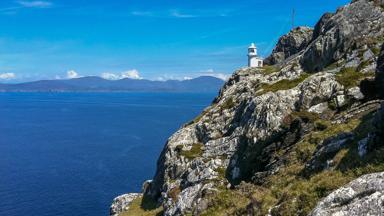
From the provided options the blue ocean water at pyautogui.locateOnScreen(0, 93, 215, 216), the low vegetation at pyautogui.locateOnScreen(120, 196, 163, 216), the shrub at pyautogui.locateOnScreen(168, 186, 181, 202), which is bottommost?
the blue ocean water at pyautogui.locateOnScreen(0, 93, 215, 216)

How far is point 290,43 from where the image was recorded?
10094cm

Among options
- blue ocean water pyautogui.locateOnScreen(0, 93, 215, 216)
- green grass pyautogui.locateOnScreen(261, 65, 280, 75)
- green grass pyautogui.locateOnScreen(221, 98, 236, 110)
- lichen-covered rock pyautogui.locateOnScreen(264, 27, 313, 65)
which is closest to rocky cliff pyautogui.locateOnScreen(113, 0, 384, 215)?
green grass pyautogui.locateOnScreen(221, 98, 236, 110)

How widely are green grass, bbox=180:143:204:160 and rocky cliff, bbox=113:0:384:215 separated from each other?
6.3 inches

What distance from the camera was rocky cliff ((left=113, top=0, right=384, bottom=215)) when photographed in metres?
→ 19.6

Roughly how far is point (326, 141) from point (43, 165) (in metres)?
123

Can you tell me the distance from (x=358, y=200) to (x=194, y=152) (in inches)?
1625

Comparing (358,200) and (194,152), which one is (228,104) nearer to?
(194,152)

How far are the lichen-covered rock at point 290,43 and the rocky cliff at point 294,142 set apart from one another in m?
36.0

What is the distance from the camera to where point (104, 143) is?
559 feet

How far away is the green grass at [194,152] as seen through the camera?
52716mm

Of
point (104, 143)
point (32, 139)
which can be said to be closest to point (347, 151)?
point (104, 143)

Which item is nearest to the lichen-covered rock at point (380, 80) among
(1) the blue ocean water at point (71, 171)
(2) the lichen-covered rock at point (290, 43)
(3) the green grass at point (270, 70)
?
(3) the green grass at point (270, 70)

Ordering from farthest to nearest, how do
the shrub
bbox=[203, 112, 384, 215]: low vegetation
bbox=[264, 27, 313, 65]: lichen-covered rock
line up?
bbox=[264, 27, 313, 65]: lichen-covered rock, the shrub, bbox=[203, 112, 384, 215]: low vegetation

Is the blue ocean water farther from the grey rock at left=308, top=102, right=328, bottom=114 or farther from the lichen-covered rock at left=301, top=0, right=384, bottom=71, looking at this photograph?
the grey rock at left=308, top=102, right=328, bottom=114
